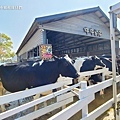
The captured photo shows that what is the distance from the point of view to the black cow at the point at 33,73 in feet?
11.2

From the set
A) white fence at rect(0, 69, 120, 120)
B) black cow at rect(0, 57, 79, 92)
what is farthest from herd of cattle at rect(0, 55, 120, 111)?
white fence at rect(0, 69, 120, 120)

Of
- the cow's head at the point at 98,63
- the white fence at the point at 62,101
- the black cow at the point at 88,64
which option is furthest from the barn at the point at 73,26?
the white fence at the point at 62,101

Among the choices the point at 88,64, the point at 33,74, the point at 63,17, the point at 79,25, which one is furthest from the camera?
the point at 79,25

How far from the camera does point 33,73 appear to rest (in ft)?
11.2

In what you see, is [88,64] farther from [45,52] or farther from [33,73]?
[33,73]

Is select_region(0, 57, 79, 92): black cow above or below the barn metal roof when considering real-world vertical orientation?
below

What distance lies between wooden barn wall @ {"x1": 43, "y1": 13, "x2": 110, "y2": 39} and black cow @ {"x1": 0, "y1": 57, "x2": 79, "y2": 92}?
3.33 metres

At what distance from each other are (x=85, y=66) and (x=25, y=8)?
450 cm

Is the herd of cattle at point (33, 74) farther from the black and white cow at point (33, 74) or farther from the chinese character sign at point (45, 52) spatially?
the chinese character sign at point (45, 52)

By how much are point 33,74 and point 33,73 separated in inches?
0.9

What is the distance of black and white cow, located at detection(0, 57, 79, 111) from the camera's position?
3.42 m

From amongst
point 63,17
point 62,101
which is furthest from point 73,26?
point 62,101

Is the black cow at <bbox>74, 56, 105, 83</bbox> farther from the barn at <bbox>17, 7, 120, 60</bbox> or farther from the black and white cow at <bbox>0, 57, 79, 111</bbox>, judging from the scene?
the barn at <bbox>17, 7, 120, 60</bbox>

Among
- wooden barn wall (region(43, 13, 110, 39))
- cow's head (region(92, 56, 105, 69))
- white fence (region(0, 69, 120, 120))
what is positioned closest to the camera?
white fence (region(0, 69, 120, 120))
